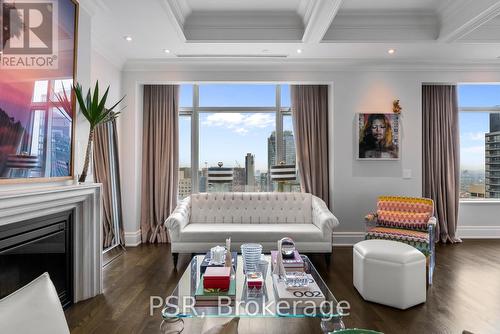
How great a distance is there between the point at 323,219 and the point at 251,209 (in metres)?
1.07

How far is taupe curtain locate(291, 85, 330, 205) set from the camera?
4461mm

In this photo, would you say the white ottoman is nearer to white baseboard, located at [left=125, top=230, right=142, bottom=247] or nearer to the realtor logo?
the realtor logo

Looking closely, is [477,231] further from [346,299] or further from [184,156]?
[184,156]

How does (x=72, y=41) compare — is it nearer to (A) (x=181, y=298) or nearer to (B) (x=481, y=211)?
(A) (x=181, y=298)

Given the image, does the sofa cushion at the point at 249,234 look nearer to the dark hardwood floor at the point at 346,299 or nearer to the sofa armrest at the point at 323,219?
the sofa armrest at the point at 323,219

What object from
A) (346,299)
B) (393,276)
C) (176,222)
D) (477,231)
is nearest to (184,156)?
(176,222)

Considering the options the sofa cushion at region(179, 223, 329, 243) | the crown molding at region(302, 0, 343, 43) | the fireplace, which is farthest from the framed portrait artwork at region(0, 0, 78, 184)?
the crown molding at region(302, 0, 343, 43)

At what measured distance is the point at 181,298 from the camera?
1.90 metres

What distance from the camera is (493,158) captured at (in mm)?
4848

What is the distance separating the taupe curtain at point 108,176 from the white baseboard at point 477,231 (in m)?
5.46

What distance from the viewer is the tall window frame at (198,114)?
4.72 metres

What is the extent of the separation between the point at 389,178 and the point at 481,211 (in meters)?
1.87

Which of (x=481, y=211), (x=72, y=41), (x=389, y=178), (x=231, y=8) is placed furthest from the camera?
(x=481, y=211)

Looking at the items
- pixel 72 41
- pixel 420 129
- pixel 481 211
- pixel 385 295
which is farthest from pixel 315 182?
pixel 72 41
